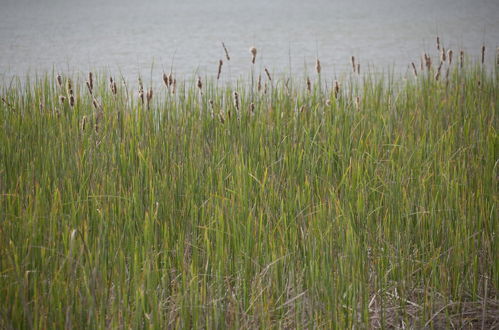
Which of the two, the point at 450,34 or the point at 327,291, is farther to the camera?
the point at 450,34

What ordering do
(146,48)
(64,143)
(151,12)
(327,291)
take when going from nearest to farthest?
1. (327,291)
2. (64,143)
3. (146,48)
4. (151,12)

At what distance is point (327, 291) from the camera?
6.38 feet

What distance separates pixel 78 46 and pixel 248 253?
321 inches

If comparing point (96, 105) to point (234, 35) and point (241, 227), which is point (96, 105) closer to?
point (241, 227)

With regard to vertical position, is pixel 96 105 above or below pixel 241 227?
above

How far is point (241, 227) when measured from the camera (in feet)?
7.70

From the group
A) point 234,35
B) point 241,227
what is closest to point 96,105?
point 241,227

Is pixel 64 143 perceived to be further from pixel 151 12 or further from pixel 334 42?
pixel 151 12

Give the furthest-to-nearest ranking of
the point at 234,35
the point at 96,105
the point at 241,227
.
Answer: the point at 234,35, the point at 96,105, the point at 241,227

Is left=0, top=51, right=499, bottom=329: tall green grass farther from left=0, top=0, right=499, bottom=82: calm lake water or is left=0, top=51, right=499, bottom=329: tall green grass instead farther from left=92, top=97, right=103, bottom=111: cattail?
left=0, top=0, right=499, bottom=82: calm lake water

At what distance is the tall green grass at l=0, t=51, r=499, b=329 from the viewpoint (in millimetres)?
1898

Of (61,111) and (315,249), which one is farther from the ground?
(61,111)

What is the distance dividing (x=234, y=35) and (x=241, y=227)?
9.09 m

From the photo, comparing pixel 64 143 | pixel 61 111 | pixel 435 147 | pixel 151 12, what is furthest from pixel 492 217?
pixel 151 12
